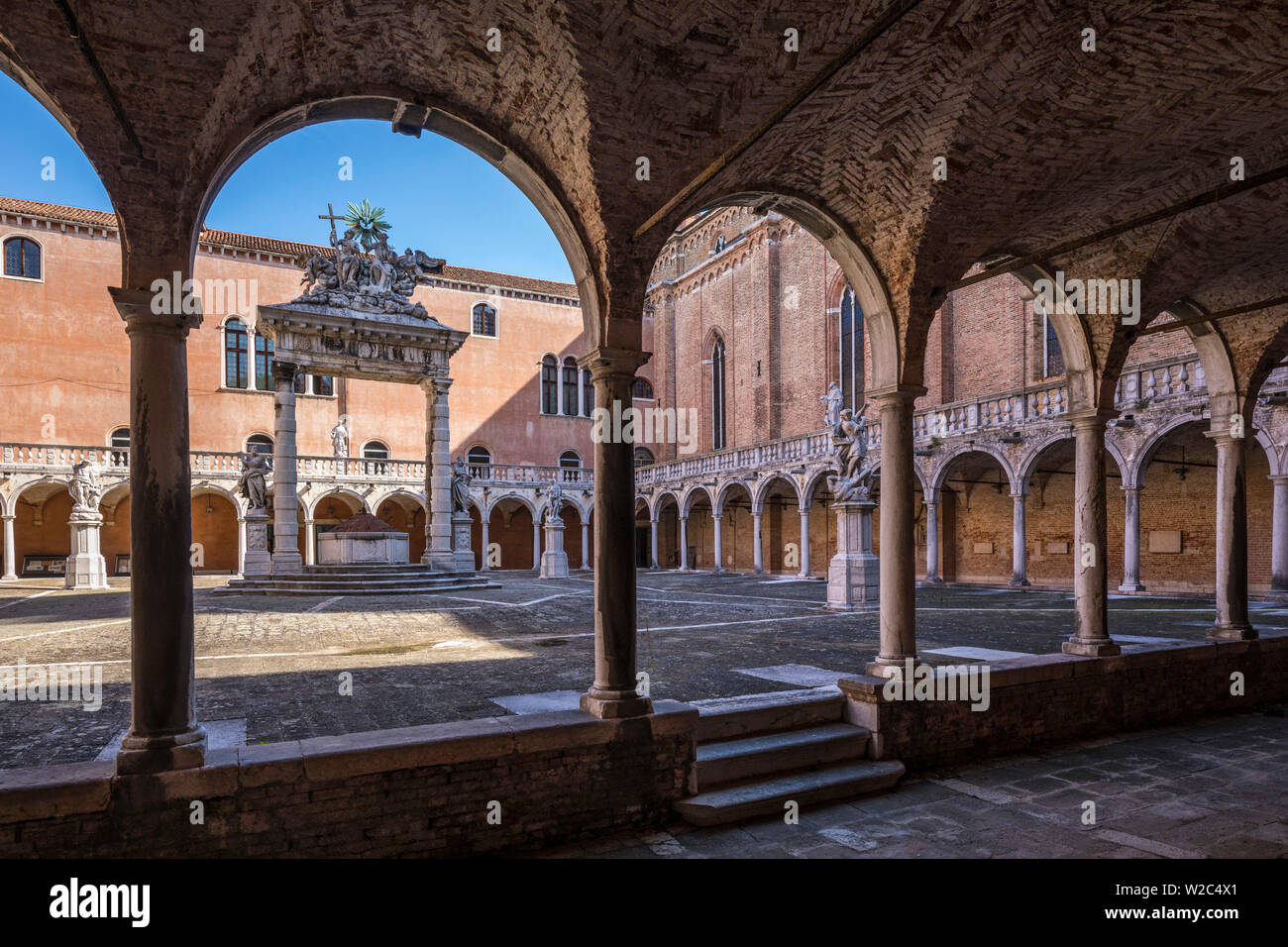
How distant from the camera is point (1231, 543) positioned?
8734mm

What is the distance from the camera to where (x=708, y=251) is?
121ft

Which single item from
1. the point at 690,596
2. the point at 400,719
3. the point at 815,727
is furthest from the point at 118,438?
the point at 815,727

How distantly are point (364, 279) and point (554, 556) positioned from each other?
10702mm

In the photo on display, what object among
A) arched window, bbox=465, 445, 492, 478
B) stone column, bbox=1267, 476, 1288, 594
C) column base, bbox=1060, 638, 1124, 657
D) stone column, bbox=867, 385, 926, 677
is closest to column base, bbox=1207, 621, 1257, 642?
column base, bbox=1060, 638, 1124, 657

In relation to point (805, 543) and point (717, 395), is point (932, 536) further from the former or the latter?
point (717, 395)

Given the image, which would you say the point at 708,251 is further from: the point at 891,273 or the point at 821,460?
the point at 891,273

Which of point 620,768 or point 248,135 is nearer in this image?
point 248,135

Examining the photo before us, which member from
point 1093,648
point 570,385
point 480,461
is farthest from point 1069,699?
point 570,385

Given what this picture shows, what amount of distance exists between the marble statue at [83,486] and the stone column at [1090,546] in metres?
21.9

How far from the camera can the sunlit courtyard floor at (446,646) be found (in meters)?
5.82

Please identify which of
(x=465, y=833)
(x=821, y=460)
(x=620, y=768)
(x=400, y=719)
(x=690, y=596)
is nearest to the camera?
(x=465, y=833)

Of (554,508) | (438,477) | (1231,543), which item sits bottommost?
(1231,543)

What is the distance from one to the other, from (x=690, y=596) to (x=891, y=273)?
12542 millimetres

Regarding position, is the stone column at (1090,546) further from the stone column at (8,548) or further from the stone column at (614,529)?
the stone column at (8,548)
